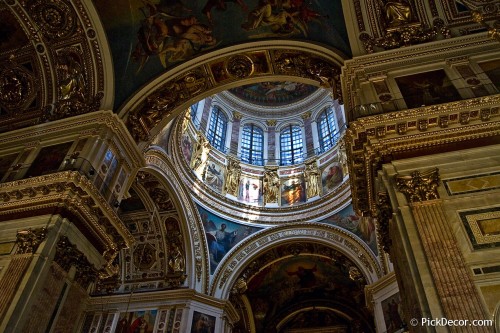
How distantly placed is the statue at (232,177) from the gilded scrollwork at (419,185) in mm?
13259

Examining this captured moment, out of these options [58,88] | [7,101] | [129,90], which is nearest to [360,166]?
[129,90]

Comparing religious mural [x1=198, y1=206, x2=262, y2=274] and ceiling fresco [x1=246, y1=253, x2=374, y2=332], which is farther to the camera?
ceiling fresco [x1=246, y1=253, x2=374, y2=332]

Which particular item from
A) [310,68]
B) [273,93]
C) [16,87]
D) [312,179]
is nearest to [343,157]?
[312,179]

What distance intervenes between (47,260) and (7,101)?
6514 millimetres

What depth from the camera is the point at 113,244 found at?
9.90 m

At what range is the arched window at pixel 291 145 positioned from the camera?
858 inches

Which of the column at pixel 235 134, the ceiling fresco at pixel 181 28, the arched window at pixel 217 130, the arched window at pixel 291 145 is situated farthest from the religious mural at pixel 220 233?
the ceiling fresco at pixel 181 28

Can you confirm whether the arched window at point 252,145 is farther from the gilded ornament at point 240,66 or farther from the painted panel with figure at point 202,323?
the gilded ornament at point 240,66

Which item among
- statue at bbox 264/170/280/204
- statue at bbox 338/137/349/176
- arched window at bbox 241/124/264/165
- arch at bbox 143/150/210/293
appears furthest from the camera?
arched window at bbox 241/124/264/165

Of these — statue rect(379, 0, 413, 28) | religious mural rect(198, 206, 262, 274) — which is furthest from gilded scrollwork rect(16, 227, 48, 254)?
religious mural rect(198, 206, 262, 274)

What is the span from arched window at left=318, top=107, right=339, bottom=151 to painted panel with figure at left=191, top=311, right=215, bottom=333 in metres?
9.79

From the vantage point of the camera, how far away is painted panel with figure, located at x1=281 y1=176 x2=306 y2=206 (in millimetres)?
19625

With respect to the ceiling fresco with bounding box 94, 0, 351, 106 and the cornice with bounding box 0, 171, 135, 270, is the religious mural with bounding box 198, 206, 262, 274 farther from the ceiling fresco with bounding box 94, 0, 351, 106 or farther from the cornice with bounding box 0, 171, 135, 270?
the cornice with bounding box 0, 171, 135, 270

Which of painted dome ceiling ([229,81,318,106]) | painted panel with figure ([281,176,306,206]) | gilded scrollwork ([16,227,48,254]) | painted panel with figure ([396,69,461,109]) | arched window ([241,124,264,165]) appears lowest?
gilded scrollwork ([16,227,48,254])
